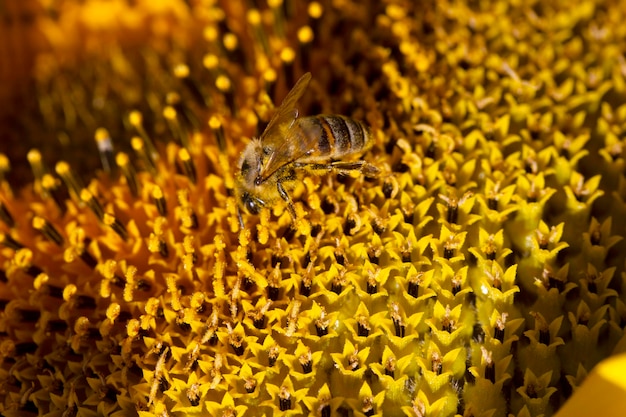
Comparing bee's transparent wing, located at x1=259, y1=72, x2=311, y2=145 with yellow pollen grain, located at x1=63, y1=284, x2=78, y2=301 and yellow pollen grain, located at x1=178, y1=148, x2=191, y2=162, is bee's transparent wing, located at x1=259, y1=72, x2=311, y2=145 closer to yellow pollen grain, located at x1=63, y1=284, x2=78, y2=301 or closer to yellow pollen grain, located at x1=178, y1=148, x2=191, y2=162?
yellow pollen grain, located at x1=178, y1=148, x2=191, y2=162

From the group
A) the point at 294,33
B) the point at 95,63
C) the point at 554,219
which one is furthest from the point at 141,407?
the point at 95,63

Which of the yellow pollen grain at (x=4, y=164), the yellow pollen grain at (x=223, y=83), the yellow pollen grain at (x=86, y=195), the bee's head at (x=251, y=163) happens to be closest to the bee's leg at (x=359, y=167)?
the bee's head at (x=251, y=163)

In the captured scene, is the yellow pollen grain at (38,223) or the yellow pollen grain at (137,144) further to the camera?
the yellow pollen grain at (137,144)

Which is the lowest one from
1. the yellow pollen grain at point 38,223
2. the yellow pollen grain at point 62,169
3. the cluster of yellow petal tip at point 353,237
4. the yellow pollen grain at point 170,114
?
the cluster of yellow petal tip at point 353,237

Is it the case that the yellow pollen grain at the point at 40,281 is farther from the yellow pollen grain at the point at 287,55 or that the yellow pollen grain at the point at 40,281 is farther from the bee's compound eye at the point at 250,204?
the yellow pollen grain at the point at 287,55

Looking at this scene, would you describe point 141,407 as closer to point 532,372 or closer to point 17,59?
point 532,372

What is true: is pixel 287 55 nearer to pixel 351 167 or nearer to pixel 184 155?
pixel 184 155

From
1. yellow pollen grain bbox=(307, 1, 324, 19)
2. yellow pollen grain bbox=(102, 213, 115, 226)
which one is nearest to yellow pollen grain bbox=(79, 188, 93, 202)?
yellow pollen grain bbox=(102, 213, 115, 226)
